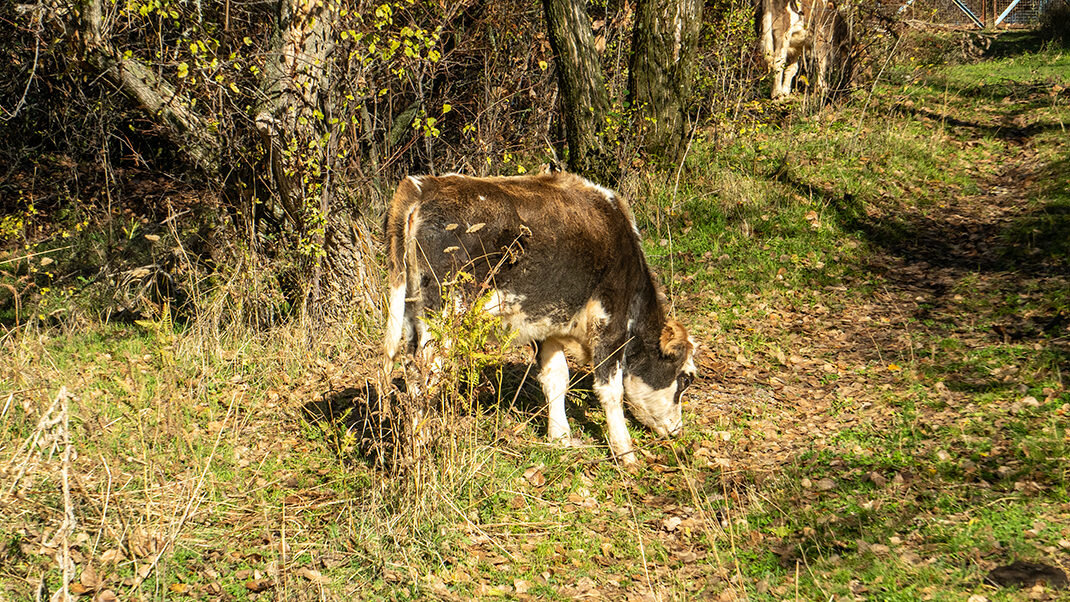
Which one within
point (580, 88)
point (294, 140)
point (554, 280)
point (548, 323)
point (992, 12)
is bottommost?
point (548, 323)

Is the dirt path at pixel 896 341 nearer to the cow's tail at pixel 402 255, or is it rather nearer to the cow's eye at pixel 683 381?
the cow's eye at pixel 683 381

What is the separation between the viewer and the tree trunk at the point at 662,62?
1054cm

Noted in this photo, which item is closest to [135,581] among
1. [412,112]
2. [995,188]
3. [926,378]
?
[926,378]

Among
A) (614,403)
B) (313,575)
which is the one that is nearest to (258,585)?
(313,575)

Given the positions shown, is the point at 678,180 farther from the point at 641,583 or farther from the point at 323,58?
the point at 641,583

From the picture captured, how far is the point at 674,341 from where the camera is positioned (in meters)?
6.79

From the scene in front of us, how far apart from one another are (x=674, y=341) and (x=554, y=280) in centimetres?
121

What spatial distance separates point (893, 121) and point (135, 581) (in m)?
11.6

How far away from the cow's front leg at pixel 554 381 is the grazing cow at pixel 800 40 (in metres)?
9.14

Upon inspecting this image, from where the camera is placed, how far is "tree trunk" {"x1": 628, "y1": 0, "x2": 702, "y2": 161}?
1054 cm

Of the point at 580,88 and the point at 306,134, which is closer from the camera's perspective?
the point at 306,134

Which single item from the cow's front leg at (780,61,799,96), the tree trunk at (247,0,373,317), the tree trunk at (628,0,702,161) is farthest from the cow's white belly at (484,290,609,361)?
the cow's front leg at (780,61,799,96)

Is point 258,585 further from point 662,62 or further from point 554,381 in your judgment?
point 662,62

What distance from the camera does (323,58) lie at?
7.55m
